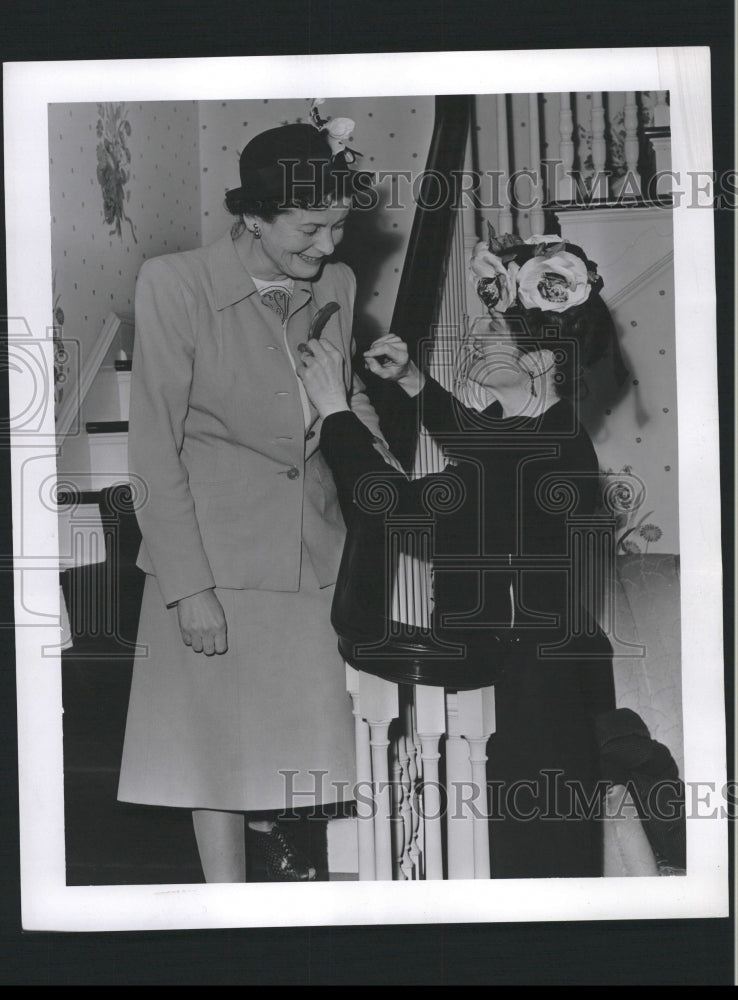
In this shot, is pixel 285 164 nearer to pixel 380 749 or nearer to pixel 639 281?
pixel 639 281

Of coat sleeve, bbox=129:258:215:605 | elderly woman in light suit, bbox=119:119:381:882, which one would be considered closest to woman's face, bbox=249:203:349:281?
elderly woman in light suit, bbox=119:119:381:882

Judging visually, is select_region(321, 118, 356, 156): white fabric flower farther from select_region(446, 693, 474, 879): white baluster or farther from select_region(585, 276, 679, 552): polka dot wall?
select_region(446, 693, 474, 879): white baluster

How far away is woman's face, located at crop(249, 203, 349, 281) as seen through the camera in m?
2.56

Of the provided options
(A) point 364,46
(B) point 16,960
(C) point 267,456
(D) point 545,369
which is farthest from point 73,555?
(A) point 364,46

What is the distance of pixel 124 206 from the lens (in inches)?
102

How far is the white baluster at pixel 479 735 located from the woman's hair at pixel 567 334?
85cm

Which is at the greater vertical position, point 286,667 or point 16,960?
point 286,667

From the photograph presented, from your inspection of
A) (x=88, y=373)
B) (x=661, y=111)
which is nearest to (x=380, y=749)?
(x=88, y=373)

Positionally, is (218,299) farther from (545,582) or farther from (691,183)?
(691,183)

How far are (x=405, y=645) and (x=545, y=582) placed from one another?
41cm

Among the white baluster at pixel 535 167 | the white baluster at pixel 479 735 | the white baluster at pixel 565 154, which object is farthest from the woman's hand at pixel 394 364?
the white baluster at pixel 479 735

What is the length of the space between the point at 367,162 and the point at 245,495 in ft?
3.09

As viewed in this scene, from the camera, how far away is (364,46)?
2627 mm

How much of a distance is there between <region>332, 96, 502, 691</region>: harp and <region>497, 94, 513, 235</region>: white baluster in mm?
91
